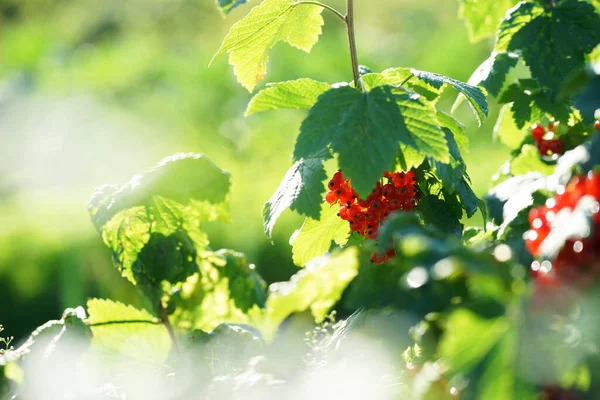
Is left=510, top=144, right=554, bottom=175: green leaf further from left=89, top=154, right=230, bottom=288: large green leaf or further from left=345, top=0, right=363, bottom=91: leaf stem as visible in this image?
left=89, top=154, right=230, bottom=288: large green leaf

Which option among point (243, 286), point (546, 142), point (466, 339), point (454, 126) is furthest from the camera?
point (243, 286)

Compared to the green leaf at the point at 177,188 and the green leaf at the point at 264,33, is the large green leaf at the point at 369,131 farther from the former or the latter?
the green leaf at the point at 177,188

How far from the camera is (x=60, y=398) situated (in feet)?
3.60

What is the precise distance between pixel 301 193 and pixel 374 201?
12cm

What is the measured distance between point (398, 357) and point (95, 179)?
3.95 meters

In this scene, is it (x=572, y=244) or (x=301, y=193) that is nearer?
(x=572, y=244)

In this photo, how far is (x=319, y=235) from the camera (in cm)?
128

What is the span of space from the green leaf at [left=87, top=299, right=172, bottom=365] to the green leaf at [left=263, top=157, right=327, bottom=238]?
50 cm

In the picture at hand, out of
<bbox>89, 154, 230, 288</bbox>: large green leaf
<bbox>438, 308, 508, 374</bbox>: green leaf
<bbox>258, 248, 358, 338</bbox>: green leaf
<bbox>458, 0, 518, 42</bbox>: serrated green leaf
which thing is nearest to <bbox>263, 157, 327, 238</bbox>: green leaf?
<bbox>258, 248, 358, 338</bbox>: green leaf

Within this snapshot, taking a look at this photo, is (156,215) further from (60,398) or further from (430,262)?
(430,262)

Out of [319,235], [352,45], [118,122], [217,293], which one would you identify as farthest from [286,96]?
[118,122]

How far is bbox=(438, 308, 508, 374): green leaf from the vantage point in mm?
664

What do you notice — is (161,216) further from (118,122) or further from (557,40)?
(118,122)

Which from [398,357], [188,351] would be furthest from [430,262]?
[188,351]
